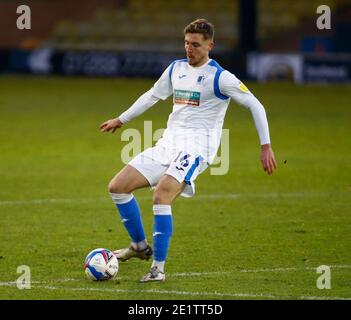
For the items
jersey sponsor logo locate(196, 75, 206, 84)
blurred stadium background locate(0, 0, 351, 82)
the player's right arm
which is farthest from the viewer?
blurred stadium background locate(0, 0, 351, 82)

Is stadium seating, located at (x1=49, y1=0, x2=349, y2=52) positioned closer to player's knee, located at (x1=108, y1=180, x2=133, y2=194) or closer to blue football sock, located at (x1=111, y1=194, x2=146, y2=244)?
blue football sock, located at (x1=111, y1=194, x2=146, y2=244)

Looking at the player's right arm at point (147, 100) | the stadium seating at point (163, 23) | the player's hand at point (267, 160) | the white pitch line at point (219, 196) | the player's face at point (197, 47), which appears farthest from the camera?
the stadium seating at point (163, 23)

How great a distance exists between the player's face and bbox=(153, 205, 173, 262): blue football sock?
1277 mm

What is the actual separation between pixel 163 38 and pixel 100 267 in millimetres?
27930

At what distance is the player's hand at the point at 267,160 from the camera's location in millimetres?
8070

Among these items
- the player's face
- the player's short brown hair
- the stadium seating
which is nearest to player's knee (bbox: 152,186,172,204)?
the player's face

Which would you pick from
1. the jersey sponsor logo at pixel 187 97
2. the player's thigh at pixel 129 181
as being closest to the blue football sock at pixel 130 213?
the player's thigh at pixel 129 181

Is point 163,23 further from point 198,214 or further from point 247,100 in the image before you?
point 247,100

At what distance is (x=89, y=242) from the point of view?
32.1ft

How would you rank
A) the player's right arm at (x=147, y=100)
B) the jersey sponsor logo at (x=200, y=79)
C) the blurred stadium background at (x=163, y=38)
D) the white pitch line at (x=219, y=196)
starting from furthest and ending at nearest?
the blurred stadium background at (x=163, y=38)
the white pitch line at (x=219, y=196)
the player's right arm at (x=147, y=100)
the jersey sponsor logo at (x=200, y=79)

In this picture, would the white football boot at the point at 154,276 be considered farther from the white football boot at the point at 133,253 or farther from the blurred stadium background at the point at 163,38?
the blurred stadium background at the point at 163,38

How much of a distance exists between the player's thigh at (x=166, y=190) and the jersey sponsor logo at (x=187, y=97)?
2.31 feet

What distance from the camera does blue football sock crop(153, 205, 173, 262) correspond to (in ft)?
26.7
